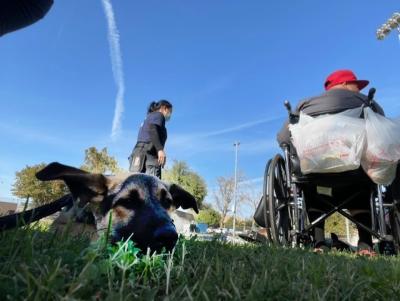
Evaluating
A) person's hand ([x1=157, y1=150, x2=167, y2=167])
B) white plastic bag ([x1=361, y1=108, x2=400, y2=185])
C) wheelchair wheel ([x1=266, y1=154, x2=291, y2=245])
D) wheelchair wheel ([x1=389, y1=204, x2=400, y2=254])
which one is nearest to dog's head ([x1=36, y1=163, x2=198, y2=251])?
wheelchair wheel ([x1=266, y1=154, x2=291, y2=245])

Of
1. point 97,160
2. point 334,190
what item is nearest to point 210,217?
point 97,160

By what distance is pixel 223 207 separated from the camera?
62719 mm

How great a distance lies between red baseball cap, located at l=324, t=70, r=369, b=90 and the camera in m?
5.41

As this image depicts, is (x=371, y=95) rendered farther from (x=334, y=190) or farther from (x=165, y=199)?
(x=165, y=199)

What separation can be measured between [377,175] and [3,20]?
3724 millimetres

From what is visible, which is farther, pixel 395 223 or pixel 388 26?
pixel 388 26

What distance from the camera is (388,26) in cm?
3111

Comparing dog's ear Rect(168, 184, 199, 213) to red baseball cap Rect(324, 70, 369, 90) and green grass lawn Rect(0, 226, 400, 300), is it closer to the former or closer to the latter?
green grass lawn Rect(0, 226, 400, 300)

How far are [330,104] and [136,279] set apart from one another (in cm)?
395

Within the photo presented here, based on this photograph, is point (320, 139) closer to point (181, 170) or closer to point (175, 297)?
point (175, 297)

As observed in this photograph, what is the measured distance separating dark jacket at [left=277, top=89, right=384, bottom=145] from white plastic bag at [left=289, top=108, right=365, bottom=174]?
364 mm

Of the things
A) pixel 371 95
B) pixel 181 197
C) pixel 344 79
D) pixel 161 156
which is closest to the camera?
pixel 181 197

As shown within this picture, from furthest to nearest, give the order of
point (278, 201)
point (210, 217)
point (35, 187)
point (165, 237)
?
point (210, 217)
point (35, 187)
point (278, 201)
point (165, 237)

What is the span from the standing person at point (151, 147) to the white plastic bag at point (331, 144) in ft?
8.88
